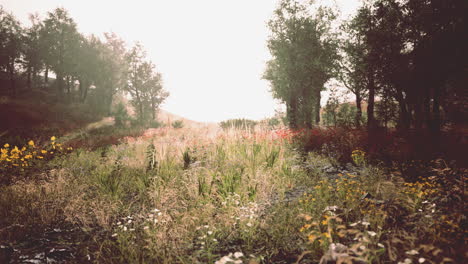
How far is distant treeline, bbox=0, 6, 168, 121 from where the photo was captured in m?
29.1

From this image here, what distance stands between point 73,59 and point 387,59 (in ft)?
120

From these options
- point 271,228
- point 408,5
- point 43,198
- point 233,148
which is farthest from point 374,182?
point 408,5

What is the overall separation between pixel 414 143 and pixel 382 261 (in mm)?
5476

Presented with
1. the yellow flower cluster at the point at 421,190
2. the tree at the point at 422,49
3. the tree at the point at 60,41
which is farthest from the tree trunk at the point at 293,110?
the tree at the point at 60,41

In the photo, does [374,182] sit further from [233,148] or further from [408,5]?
[408,5]

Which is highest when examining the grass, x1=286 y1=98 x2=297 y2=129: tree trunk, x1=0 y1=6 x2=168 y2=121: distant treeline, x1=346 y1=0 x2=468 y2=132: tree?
Answer: x1=0 y1=6 x2=168 y2=121: distant treeline

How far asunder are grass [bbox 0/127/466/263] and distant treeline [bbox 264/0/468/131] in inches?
207

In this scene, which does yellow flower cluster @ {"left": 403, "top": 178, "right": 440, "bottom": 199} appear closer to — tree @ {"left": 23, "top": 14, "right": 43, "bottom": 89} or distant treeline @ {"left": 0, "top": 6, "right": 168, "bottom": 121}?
distant treeline @ {"left": 0, "top": 6, "right": 168, "bottom": 121}

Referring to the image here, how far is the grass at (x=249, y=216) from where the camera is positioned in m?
2.07

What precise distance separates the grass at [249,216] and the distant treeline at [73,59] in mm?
Result: 26674

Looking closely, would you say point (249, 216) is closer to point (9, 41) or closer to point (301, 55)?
point (301, 55)

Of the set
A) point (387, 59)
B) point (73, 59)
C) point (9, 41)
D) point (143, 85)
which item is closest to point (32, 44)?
point (9, 41)

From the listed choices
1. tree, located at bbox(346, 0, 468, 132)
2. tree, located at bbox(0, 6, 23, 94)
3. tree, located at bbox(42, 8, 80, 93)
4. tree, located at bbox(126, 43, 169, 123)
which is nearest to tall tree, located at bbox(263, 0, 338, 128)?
tree, located at bbox(346, 0, 468, 132)

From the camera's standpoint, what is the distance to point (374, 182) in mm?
3875
